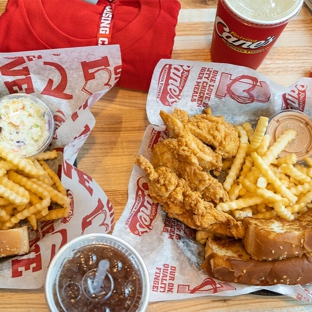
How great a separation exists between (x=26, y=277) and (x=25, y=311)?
150 millimetres

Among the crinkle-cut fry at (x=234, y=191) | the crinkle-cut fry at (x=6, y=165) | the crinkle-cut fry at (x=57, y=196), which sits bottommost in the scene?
the crinkle-cut fry at (x=57, y=196)

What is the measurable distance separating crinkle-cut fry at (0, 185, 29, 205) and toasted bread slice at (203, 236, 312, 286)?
2.55 feet

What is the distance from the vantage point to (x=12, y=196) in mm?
1605

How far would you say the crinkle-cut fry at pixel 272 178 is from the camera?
1732mm

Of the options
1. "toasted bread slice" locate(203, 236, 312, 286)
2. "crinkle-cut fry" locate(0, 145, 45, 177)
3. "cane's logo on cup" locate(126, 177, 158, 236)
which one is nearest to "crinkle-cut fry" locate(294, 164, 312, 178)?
"toasted bread slice" locate(203, 236, 312, 286)

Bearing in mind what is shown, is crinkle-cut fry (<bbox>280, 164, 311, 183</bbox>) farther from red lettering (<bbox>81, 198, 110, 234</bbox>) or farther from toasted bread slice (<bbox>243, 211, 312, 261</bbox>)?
A: red lettering (<bbox>81, 198, 110, 234</bbox>)

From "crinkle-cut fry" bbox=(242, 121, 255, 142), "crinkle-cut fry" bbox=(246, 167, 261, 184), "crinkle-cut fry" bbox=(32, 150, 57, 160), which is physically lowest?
"crinkle-cut fry" bbox=(32, 150, 57, 160)

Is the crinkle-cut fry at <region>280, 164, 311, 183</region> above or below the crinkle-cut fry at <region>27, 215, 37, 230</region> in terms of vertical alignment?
above

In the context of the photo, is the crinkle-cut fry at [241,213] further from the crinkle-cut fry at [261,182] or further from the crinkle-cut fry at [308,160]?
the crinkle-cut fry at [308,160]

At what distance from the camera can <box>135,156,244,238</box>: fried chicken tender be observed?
166cm

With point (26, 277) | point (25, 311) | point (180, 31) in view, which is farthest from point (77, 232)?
point (180, 31)

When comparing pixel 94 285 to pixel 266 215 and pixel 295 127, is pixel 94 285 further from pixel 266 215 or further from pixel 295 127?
pixel 295 127

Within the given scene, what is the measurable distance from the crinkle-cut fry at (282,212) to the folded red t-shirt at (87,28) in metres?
0.82

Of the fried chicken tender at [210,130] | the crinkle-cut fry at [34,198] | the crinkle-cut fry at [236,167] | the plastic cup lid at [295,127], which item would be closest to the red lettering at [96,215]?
the crinkle-cut fry at [34,198]
